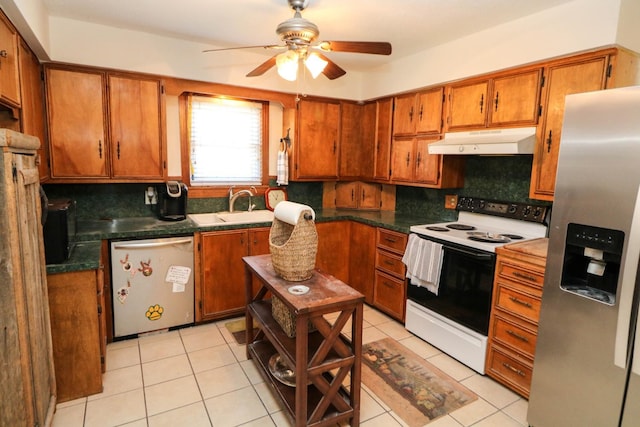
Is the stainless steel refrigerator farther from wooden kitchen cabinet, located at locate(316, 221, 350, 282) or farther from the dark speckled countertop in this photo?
wooden kitchen cabinet, located at locate(316, 221, 350, 282)

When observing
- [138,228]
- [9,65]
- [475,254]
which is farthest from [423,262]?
[9,65]

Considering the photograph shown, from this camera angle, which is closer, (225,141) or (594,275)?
(594,275)

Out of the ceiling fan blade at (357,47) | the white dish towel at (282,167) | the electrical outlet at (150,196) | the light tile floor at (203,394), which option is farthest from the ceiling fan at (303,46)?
the light tile floor at (203,394)

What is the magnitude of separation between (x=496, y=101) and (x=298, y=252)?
1.96 m

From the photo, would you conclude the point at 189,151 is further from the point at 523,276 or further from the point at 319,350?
the point at 523,276

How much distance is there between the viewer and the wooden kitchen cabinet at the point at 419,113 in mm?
3193

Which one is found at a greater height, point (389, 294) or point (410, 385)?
point (389, 294)

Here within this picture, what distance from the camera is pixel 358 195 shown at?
14.1 ft

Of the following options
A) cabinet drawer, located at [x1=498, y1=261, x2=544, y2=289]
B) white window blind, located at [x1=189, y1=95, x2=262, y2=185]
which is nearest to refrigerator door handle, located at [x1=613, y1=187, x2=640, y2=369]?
cabinet drawer, located at [x1=498, y1=261, x2=544, y2=289]

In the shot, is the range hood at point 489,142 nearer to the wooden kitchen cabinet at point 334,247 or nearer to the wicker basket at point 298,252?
the wooden kitchen cabinet at point 334,247

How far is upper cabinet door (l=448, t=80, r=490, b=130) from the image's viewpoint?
2.80 m

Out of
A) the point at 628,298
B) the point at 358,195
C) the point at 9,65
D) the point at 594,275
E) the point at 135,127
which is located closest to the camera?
the point at 628,298

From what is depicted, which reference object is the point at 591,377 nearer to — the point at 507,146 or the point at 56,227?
the point at 507,146

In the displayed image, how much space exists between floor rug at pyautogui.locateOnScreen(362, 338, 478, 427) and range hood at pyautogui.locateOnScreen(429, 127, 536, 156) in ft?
5.40
